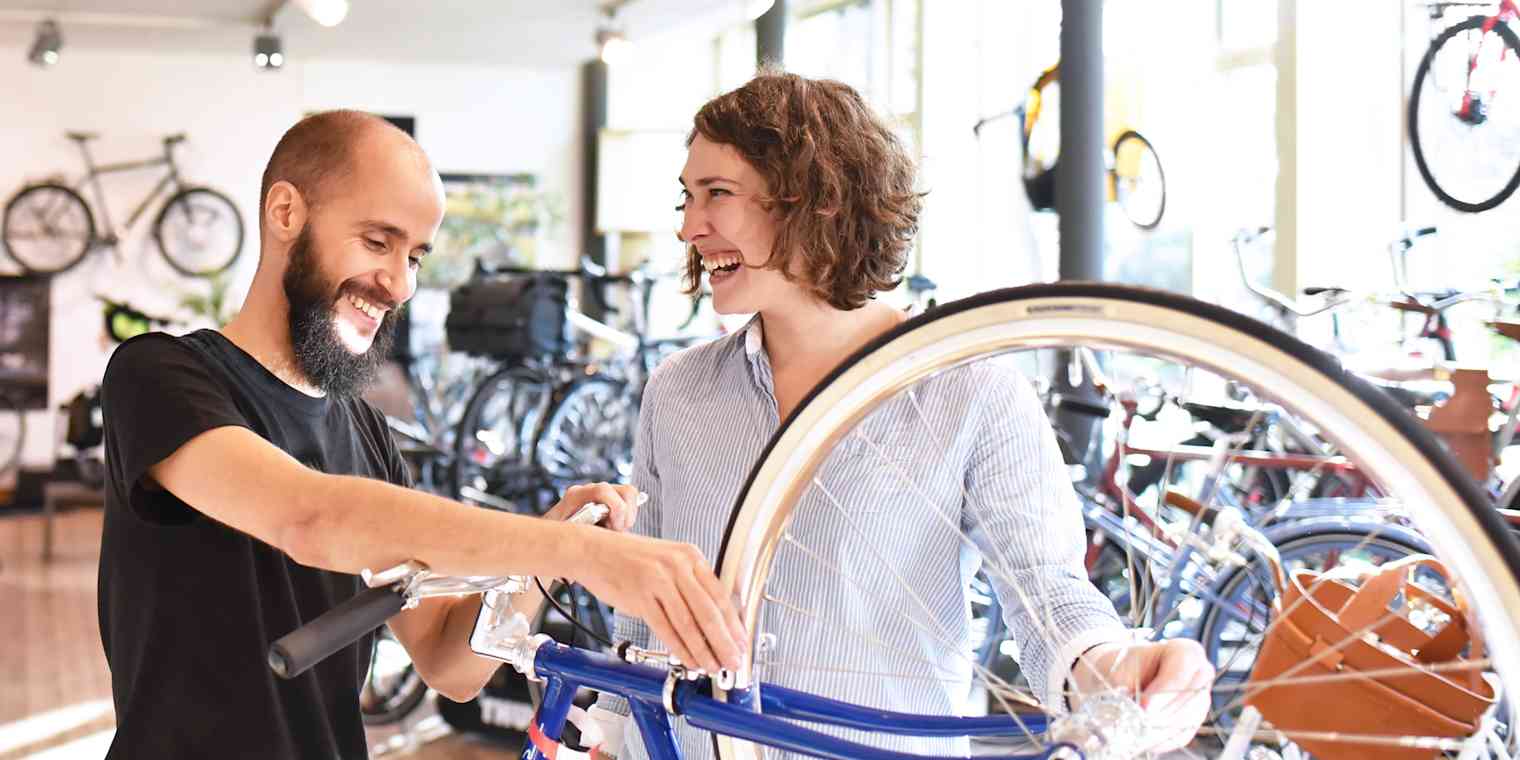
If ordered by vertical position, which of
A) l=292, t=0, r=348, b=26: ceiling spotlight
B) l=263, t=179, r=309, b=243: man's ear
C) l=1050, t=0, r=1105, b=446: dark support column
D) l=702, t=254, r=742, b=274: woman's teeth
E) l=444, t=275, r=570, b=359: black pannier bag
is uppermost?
l=292, t=0, r=348, b=26: ceiling spotlight

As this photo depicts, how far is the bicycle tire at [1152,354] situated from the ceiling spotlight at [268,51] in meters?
8.23

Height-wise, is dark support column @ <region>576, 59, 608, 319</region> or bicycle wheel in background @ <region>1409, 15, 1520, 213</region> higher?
dark support column @ <region>576, 59, 608, 319</region>

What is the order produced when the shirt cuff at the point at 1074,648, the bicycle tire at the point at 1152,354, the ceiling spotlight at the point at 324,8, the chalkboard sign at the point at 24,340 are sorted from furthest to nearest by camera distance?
1. the chalkboard sign at the point at 24,340
2. the ceiling spotlight at the point at 324,8
3. the shirt cuff at the point at 1074,648
4. the bicycle tire at the point at 1152,354

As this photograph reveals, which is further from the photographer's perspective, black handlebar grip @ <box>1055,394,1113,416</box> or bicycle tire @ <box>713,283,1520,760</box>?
black handlebar grip @ <box>1055,394,1113,416</box>

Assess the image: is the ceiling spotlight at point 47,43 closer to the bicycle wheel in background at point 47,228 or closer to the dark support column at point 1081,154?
the bicycle wheel in background at point 47,228

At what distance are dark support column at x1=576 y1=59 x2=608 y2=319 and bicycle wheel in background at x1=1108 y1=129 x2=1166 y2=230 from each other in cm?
547

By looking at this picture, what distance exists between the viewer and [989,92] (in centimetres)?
802

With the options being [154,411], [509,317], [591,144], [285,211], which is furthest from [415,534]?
[591,144]

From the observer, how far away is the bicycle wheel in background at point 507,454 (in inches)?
237

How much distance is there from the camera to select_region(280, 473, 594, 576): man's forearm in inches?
38.1

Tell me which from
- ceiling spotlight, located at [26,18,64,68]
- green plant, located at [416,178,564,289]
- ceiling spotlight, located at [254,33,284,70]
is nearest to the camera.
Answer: ceiling spotlight, located at [254,33,284,70]

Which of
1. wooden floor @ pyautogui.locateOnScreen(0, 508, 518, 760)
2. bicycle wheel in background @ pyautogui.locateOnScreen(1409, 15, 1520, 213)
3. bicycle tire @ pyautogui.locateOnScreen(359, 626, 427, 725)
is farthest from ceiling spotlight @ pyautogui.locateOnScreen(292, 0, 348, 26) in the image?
A: bicycle wheel in background @ pyautogui.locateOnScreen(1409, 15, 1520, 213)

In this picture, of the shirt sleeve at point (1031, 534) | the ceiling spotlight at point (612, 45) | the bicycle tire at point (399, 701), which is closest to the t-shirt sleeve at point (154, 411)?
the shirt sleeve at point (1031, 534)

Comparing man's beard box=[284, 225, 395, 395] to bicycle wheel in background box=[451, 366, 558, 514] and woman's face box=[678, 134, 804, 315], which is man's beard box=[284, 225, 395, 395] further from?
bicycle wheel in background box=[451, 366, 558, 514]
